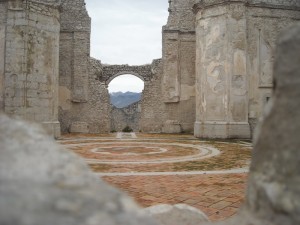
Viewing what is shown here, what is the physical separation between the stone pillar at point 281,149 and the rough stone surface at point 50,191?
0.61 metres

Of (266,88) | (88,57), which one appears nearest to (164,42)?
(88,57)

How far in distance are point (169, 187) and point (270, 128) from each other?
10.4ft

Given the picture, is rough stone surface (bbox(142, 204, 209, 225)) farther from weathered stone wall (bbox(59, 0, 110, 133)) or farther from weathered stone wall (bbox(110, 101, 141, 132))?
weathered stone wall (bbox(110, 101, 141, 132))

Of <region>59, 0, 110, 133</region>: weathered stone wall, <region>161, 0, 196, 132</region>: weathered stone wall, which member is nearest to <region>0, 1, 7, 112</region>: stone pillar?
<region>59, 0, 110, 133</region>: weathered stone wall

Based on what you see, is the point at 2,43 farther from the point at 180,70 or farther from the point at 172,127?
the point at 172,127

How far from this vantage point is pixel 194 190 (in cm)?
424

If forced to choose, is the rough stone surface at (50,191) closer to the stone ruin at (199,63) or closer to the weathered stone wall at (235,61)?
the stone ruin at (199,63)

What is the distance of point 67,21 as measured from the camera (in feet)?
51.8

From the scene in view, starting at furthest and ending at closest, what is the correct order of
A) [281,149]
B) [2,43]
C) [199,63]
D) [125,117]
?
[125,117] < [199,63] < [2,43] < [281,149]

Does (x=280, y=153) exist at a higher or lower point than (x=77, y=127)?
higher

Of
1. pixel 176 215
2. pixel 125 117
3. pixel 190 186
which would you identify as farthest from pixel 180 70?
pixel 176 215

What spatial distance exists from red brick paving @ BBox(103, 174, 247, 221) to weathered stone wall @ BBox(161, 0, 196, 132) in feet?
35.1

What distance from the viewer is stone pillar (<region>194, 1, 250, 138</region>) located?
11953 millimetres

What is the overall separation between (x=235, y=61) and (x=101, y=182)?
38.5 feet
